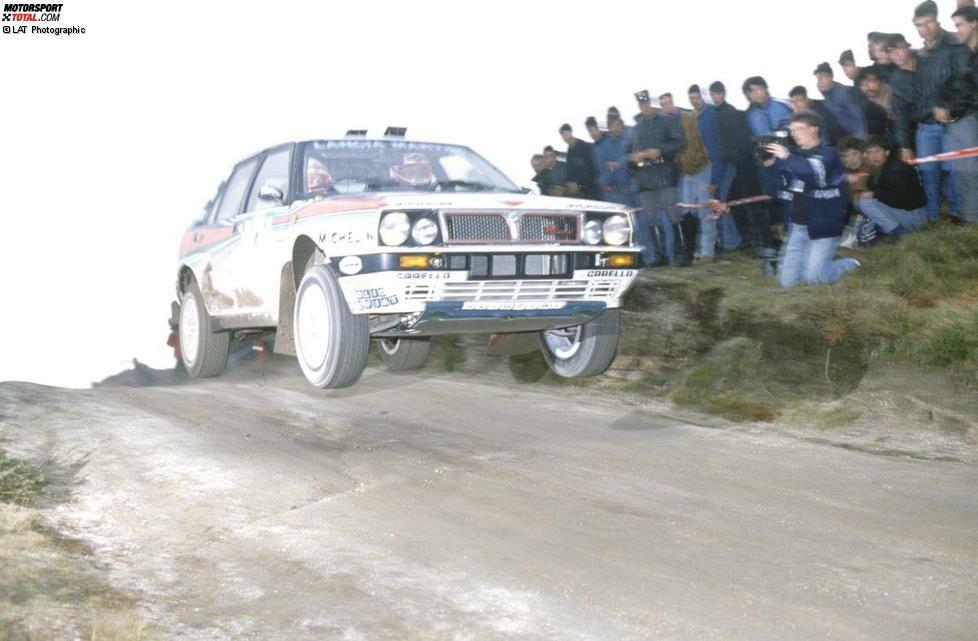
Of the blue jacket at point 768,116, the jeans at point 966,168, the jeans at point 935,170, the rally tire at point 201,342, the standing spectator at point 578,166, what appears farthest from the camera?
the standing spectator at point 578,166

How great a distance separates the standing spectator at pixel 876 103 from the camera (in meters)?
9.20

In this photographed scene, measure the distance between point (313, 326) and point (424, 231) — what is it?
1.03 m

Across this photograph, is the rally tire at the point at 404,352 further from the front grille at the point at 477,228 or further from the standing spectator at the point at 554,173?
the standing spectator at the point at 554,173

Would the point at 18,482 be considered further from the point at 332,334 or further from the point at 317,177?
the point at 317,177

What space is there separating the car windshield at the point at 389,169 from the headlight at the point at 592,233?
93 cm

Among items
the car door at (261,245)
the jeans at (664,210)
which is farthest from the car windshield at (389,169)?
the jeans at (664,210)

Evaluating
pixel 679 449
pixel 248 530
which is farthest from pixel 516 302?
pixel 248 530

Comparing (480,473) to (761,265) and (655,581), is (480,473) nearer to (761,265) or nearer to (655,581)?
(655,581)

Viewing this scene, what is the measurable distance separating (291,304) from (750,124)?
5659 mm

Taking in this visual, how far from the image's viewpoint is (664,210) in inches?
464

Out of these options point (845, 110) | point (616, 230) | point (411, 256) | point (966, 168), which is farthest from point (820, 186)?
point (411, 256)

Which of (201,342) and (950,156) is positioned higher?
(950,156)

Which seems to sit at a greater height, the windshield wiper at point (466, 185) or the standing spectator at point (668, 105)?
the standing spectator at point (668, 105)

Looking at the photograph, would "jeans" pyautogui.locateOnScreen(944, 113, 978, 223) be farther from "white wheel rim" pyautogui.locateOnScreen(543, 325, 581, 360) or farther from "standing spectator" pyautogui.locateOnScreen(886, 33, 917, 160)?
"white wheel rim" pyautogui.locateOnScreen(543, 325, 581, 360)
